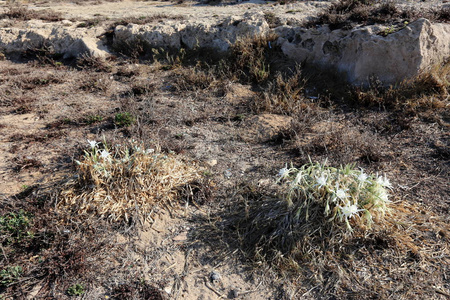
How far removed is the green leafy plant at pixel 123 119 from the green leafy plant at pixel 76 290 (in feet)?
10.1

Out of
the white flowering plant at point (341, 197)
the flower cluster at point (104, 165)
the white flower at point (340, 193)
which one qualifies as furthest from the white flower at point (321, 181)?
the flower cluster at point (104, 165)

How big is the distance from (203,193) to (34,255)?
1914mm

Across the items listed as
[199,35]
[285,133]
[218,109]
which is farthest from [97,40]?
[285,133]

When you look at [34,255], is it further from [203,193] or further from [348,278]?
[348,278]

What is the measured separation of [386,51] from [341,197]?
4276 millimetres

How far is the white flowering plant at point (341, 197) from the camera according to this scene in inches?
129

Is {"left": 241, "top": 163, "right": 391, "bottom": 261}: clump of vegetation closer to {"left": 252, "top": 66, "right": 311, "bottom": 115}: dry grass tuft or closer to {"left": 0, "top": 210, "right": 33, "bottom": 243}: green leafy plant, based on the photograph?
{"left": 0, "top": 210, "right": 33, "bottom": 243}: green leafy plant

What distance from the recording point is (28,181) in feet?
14.4

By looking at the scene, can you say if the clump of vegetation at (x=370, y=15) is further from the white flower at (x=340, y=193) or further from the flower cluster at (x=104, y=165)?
the flower cluster at (x=104, y=165)

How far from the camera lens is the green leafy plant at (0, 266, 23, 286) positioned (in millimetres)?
3043

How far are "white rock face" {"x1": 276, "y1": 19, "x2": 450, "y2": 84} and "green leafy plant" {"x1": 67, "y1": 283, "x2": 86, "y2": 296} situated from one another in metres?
5.83

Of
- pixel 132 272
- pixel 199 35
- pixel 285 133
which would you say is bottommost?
pixel 132 272

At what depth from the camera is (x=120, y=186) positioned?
3.97 metres

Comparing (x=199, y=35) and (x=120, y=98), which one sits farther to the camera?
(x=199, y=35)
